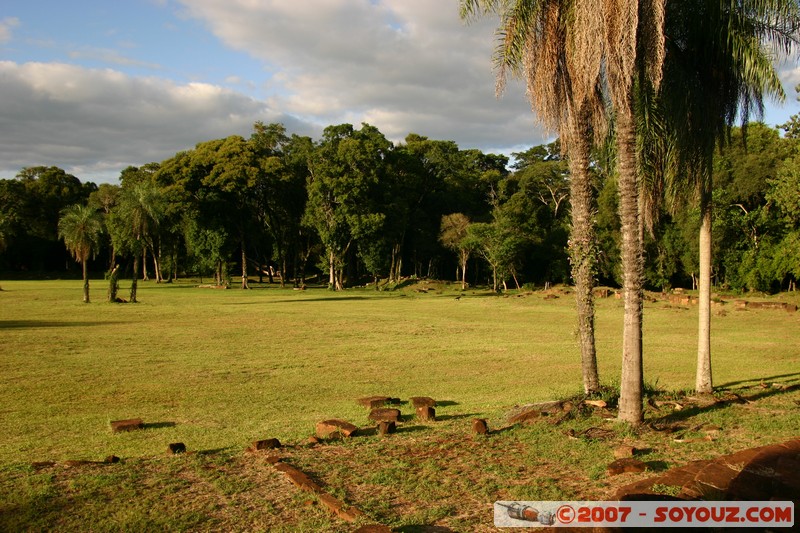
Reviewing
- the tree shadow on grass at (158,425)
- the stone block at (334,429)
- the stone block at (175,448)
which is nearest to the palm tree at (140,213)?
the tree shadow on grass at (158,425)

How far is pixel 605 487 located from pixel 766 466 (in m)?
1.49

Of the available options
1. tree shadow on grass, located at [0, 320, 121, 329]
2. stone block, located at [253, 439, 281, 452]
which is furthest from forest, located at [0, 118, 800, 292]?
stone block, located at [253, 439, 281, 452]

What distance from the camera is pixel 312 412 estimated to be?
36.0 feet

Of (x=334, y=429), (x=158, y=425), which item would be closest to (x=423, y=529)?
(x=334, y=429)

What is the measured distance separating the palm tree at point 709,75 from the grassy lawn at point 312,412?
4108 millimetres

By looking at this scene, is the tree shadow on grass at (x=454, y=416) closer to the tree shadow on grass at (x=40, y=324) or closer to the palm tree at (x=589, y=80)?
the palm tree at (x=589, y=80)

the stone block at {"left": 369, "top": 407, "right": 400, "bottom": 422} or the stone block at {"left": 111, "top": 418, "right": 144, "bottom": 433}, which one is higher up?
the stone block at {"left": 369, "top": 407, "right": 400, "bottom": 422}

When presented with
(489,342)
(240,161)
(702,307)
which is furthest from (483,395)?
(240,161)

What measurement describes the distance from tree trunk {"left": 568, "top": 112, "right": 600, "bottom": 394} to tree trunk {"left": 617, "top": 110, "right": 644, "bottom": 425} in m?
1.74

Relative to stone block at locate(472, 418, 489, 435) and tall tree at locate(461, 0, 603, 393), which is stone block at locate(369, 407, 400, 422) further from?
tall tree at locate(461, 0, 603, 393)

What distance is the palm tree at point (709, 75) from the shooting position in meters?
9.80

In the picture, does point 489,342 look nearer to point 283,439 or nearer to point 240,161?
point 283,439

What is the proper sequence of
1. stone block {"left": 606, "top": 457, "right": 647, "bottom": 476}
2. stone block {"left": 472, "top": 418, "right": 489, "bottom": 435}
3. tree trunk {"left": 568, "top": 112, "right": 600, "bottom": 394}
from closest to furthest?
1. stone block {"left": 606, "top": 457, "right": 647, "bottom": 476}
2. stone block {"left": 472, "top": 418, "right": 489, "bottom": 435}
3. tree trunk {"left": 568, "top": 112, "right": 600, "bottom": 394}

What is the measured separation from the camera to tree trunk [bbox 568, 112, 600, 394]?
35.3 ft
